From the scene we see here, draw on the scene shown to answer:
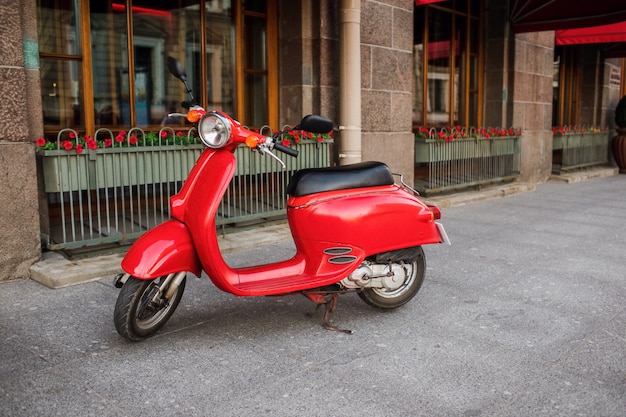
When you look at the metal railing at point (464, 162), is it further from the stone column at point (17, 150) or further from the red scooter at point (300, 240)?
the stone column at point (17, 150)

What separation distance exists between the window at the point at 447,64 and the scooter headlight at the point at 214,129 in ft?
22.7

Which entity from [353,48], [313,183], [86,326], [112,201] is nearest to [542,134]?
[353,48]

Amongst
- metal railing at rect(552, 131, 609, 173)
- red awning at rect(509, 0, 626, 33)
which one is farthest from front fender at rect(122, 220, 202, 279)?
metal railing at rect(552, 131, 609, 173)

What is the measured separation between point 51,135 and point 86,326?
9.59ft

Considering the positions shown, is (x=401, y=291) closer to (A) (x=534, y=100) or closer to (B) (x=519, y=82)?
(B) (x=519, y=82)

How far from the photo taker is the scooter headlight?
350 cm

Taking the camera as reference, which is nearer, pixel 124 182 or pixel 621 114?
pixel 124 182

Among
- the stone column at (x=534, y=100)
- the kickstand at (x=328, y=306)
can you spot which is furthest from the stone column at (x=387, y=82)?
the kickstand at (x=328, y=306)

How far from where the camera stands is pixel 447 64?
411 inches

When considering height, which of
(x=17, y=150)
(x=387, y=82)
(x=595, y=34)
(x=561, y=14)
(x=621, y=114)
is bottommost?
(x=17, y=150)

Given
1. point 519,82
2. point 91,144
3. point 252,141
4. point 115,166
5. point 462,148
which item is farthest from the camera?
point 519,82

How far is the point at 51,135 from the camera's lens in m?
6.21

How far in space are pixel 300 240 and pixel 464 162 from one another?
6242 millimetres

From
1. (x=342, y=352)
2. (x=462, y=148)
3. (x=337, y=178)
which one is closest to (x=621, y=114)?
(x=462, y=148)
